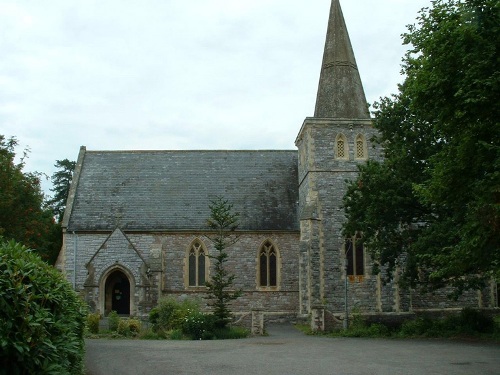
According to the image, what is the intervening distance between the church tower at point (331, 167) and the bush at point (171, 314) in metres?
6.46

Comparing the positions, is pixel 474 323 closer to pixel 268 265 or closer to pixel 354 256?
pixel 354 256

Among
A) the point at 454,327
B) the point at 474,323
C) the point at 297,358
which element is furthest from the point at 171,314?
the point at 474,323

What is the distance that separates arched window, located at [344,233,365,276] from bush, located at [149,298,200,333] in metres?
8.23

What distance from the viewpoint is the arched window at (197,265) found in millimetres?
32562

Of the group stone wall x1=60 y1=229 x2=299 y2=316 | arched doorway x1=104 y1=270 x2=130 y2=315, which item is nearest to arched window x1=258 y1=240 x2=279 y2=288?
stone wall x1=60 y1=229 x2=299 y2=316

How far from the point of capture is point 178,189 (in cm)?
3447

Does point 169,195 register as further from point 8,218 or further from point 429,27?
point 429,27

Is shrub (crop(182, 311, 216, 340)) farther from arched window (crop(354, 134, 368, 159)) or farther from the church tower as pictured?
arched window (crop(354, 134, 368, 159))

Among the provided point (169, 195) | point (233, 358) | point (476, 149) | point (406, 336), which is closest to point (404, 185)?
point (406, 336)

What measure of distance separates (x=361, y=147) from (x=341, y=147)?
1045 mm

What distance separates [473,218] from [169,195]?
22.0 meters

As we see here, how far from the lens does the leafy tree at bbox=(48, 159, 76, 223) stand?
57656 mm

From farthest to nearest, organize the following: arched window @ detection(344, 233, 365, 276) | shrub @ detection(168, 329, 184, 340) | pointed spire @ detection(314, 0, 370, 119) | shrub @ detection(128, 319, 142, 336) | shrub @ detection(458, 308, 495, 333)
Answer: pointed spire @ detection(314, 0, 370, 119) → arched window @ detection(344, 233, 365, 276) → shrub @ detection(128, 319, 142, 336) → shrub @ detection(168, 329, 184, 340) → shrub @ detection(458, 308, 495, 333)

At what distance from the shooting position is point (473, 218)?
14.3 m
